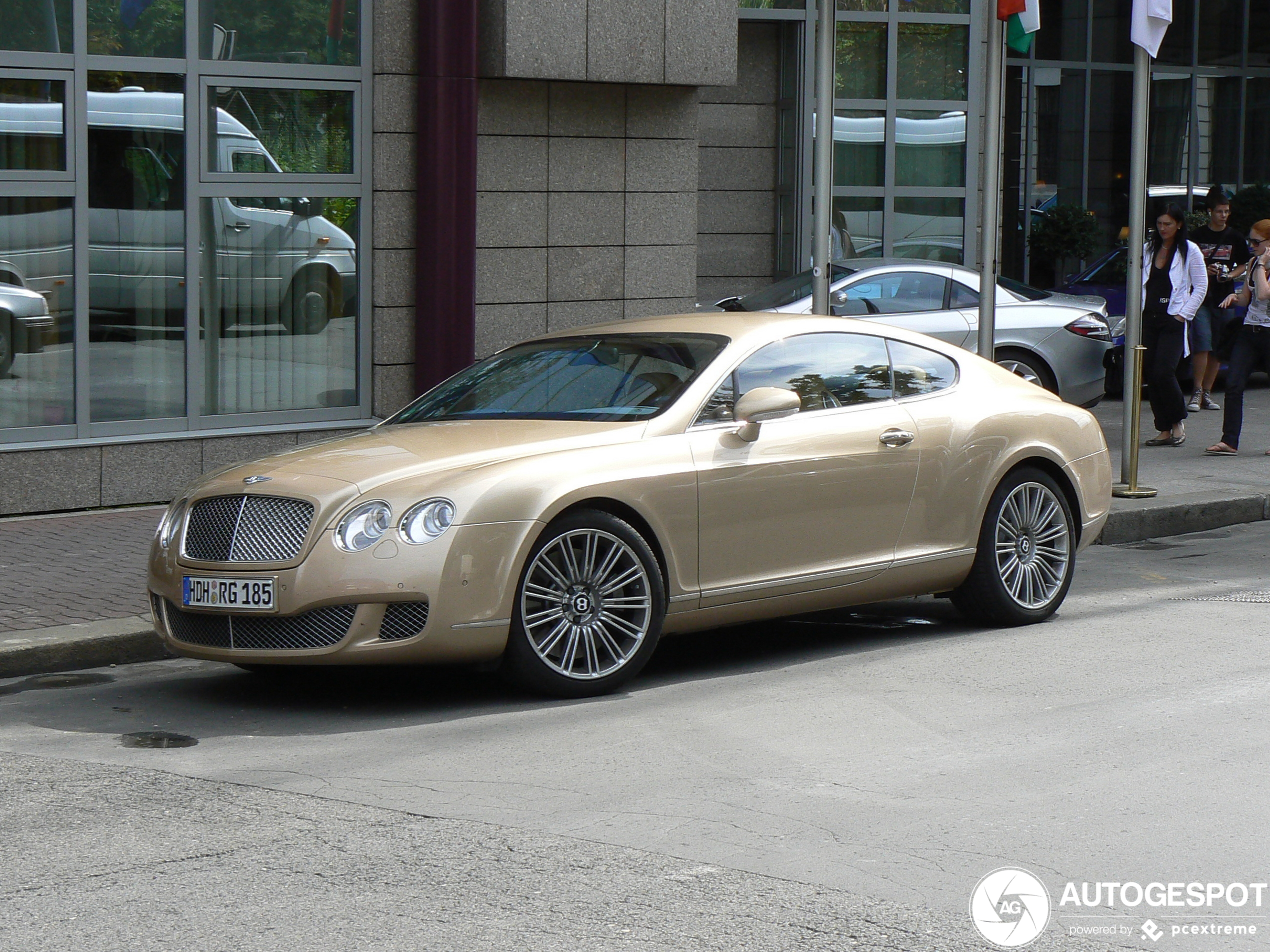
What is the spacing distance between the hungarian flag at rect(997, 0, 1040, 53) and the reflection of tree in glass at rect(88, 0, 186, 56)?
17.9ft

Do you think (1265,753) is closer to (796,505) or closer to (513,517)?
(796,505)

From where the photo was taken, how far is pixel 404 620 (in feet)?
21.2

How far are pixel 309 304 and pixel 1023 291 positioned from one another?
6562 millimetres

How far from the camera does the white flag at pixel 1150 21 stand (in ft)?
38.3

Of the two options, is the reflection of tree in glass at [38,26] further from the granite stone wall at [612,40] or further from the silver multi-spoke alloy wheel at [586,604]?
the silver multi-spoke alloy wheel at [586,604]

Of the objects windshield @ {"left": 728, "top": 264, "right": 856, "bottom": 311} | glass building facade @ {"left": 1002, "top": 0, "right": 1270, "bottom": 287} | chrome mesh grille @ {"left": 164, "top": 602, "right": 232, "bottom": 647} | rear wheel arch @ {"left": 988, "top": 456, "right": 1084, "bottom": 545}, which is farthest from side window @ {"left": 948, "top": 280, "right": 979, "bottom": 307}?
chrome mesh grille @ {"left": 164, "top": 602, "right": 232, "bottom": 647}

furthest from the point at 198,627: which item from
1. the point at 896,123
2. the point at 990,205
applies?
the point at 896,123

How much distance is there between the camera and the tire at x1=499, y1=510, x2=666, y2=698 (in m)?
6.68

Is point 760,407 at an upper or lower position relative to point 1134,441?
upper

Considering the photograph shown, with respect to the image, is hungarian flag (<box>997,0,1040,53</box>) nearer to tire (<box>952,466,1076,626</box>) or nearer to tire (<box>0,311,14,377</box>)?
tire (<box>952,466,1076,626</box>)

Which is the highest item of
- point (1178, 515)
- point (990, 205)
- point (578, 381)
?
point (990, 205)

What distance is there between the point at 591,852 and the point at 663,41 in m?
9.60

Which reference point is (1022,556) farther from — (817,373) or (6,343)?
(6,343)

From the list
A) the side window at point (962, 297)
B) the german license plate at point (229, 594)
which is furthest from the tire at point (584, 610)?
the side window at point (962, 297)
